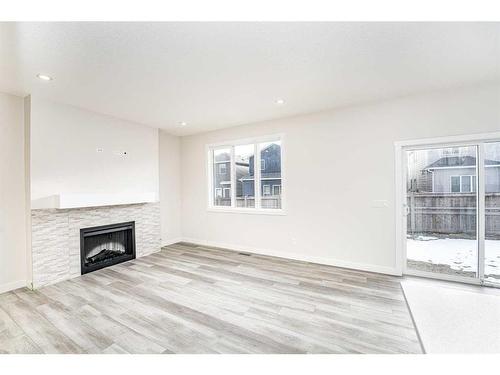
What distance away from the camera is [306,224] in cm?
420

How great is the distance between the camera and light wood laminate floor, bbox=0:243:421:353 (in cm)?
200

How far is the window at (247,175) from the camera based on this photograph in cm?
464

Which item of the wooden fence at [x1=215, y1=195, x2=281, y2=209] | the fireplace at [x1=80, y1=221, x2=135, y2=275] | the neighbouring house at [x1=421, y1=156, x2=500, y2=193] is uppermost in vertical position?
the neighbouring house at [x1=421, y1=156, x2=500, y2=193]

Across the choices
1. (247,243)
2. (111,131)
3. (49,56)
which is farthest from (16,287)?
(247,243)

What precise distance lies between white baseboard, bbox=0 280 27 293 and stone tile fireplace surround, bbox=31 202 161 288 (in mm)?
257

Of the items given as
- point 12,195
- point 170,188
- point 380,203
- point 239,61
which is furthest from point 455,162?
point 12,195

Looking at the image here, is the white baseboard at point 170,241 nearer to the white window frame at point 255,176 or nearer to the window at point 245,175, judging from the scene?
the white window frame at point 255,176

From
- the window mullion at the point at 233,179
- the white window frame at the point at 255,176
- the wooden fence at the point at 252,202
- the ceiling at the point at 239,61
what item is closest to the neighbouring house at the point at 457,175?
the ceiling at the point at 239,61

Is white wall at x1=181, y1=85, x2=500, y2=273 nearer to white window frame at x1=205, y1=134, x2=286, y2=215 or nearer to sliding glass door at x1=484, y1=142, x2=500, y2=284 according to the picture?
white window frame at x1=205, y1=134, x2=286, y2=215

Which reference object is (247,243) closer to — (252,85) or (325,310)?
(325,310)

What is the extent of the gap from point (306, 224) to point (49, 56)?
407 centimetres

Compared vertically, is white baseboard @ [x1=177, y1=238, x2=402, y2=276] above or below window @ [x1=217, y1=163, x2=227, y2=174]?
below

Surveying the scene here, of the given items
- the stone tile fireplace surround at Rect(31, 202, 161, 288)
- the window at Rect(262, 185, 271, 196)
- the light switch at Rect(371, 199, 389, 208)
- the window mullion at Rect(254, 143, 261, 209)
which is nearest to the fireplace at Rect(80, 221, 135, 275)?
the stone tile fireplace surround at Rect(31, 202, 161, 288)
